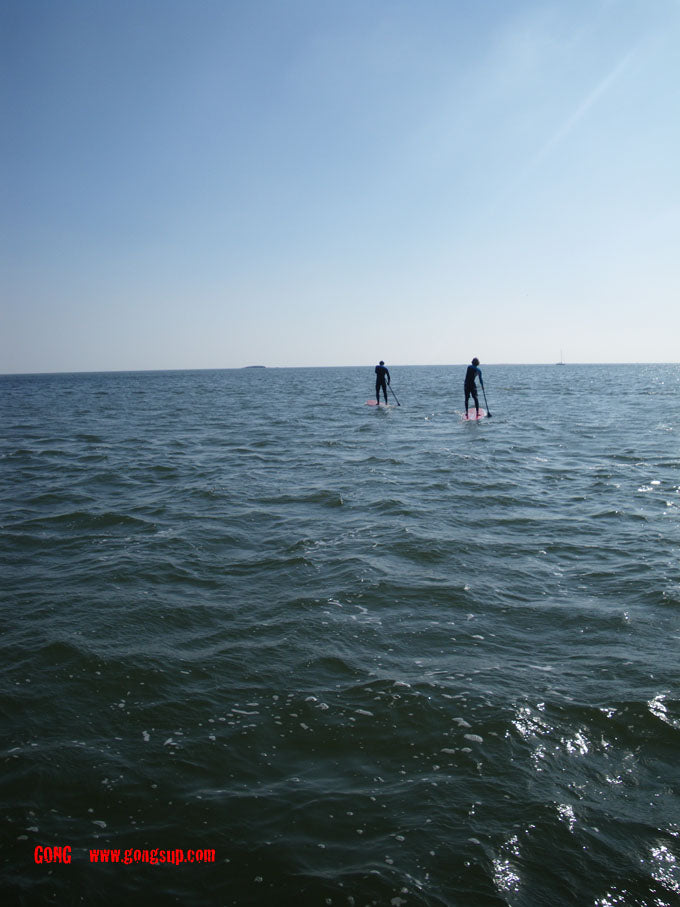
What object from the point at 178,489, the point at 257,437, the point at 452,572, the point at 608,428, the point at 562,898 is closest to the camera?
the point at 562,898

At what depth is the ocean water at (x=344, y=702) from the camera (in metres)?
3.12

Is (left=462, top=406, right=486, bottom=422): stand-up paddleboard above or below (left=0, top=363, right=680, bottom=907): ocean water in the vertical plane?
above

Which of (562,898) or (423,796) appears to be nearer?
(562,898)

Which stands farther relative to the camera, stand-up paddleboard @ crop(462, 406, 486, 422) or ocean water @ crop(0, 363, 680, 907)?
stand-up paddleboard @ crop(462, 406, 486, 422)

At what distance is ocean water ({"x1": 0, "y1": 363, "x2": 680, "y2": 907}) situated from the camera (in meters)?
3.12

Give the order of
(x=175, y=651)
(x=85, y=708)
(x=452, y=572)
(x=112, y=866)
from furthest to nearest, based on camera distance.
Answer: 1. (x=452, y=572)
2. (x=175, y=651)
3. (x=85, y=708)
4. (x=112, y=866)

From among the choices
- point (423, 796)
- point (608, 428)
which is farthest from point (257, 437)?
point (423, 796)

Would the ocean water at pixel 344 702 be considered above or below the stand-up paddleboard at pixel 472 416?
below

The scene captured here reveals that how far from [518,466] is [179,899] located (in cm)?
1305

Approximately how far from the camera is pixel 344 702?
4.52m

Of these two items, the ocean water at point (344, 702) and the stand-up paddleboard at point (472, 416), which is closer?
the ocean water at point (344, 702)

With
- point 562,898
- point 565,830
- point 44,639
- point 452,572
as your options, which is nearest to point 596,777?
point 565,830

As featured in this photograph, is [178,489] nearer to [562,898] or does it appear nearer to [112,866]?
[112,866]

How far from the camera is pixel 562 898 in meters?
2.93
